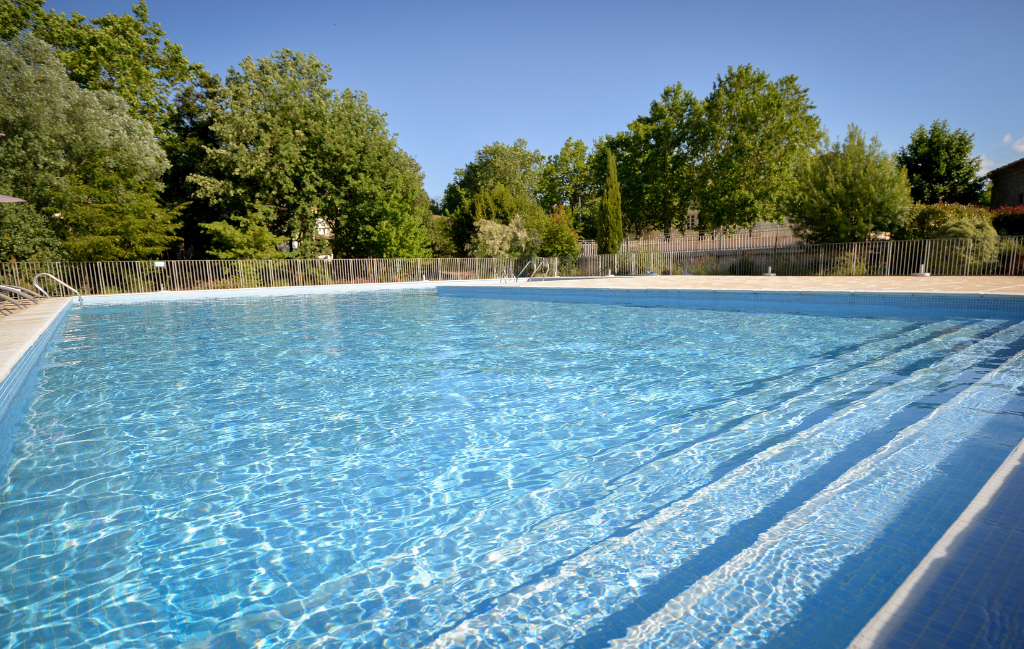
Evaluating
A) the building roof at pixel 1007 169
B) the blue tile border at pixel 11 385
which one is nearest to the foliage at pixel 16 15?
the blue tile border at pixel 11 385

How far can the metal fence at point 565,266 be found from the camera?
1535 centimetres

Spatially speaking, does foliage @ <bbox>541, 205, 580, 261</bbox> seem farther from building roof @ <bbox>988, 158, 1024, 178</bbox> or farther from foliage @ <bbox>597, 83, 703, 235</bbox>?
building roof @ <bbox>988, 158, 1024, 178</bbox>

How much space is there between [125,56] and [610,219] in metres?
24.7

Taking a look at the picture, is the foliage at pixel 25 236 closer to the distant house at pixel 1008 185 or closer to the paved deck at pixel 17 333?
the paved deck at pixel 17 333

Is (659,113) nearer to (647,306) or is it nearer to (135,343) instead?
(647,306)

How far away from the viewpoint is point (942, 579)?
1490mm

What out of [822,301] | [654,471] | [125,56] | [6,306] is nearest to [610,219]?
[822,301]

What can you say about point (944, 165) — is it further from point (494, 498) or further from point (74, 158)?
point (74, 158)

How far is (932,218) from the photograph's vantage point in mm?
16875

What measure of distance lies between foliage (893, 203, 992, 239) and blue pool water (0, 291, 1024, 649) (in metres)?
13.5

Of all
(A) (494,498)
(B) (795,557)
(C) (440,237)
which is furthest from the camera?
(C) (440,237)

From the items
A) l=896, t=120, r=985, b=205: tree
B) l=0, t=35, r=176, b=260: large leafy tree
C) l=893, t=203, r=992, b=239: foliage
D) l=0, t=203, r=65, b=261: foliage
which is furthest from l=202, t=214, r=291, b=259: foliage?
l=896, t=120, r=985, b=205: tree

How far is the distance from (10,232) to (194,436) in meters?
19.2

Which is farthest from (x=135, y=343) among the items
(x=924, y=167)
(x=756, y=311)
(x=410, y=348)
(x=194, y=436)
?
(x=924, y=167)
